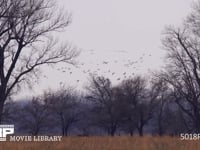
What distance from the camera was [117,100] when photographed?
225ft

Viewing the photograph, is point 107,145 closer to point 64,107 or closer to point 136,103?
point 136,103

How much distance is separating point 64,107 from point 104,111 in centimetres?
825

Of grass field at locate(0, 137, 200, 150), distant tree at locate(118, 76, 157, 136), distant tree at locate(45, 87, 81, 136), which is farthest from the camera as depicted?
distant tree at locate(45, 87, 81, 136)

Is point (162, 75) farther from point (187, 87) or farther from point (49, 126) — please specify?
point (49, 126)

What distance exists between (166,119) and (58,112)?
50.9 ft

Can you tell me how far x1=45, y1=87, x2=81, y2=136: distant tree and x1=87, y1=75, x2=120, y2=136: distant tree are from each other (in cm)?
470

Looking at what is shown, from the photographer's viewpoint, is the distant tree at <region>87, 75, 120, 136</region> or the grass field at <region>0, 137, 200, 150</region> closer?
the grass field at <region>0, 137, 200, 150</region>

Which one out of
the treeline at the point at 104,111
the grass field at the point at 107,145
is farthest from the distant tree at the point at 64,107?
the grass field at the point at 107,145

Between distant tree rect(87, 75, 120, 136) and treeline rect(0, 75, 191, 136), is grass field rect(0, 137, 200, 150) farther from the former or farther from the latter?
distant tree rect(87, 75, 120, 136)

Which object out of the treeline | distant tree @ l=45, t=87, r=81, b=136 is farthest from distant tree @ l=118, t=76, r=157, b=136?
distant tree @ l=45, t=87, r=81, b=136

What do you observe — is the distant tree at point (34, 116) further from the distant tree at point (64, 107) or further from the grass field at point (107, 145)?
the grass field at point (107, 145)

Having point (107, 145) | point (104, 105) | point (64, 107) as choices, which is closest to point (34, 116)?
point (64, 107)

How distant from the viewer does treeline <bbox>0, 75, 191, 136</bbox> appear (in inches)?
2689

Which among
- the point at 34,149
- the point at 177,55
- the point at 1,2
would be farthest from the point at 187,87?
the point at 34,149
